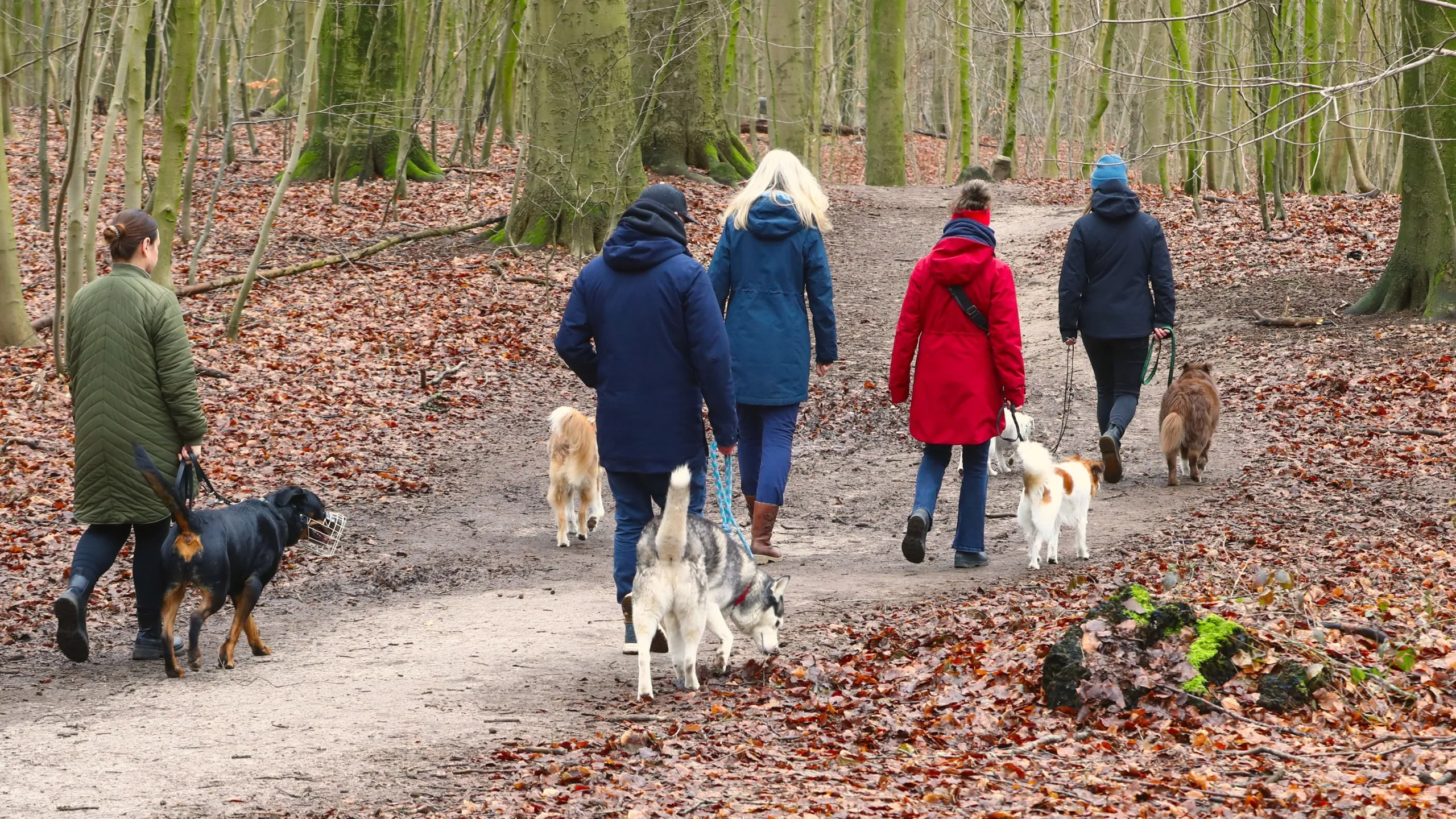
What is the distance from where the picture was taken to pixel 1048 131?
30750mm

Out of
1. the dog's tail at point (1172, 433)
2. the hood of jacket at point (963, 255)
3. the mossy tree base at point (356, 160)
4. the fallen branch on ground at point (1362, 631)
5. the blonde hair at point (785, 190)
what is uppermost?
the mossy tree base at point (356, 160)

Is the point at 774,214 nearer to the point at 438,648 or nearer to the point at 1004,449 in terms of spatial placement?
the point at 438,648

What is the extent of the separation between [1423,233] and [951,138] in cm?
2187

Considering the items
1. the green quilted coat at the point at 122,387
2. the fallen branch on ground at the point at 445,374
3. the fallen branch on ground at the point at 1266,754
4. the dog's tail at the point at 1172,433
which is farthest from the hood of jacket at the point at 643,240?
the fallen branch on ground at the point at 445,374

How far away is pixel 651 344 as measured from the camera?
5645 millimetres

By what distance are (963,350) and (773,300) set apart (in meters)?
1.19

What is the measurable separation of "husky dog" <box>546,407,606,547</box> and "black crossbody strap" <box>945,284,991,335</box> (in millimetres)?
2747

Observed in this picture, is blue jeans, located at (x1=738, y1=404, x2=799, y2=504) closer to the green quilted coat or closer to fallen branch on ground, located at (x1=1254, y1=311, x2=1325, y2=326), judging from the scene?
the green quilted coat

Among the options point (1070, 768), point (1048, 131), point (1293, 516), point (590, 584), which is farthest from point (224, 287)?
point (1048, 131)

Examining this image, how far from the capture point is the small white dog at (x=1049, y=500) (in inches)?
287

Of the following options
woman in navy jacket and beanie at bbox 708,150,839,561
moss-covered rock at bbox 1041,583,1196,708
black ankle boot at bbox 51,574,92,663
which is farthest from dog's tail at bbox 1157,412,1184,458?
black ankle boot at bbox 51,574,92,663

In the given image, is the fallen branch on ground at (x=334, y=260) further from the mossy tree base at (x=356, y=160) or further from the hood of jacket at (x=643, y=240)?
the hood of jacket at (x=643, y=240)

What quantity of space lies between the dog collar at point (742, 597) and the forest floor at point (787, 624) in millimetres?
349

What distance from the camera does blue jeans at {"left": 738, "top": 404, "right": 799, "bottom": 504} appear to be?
7523 mm
